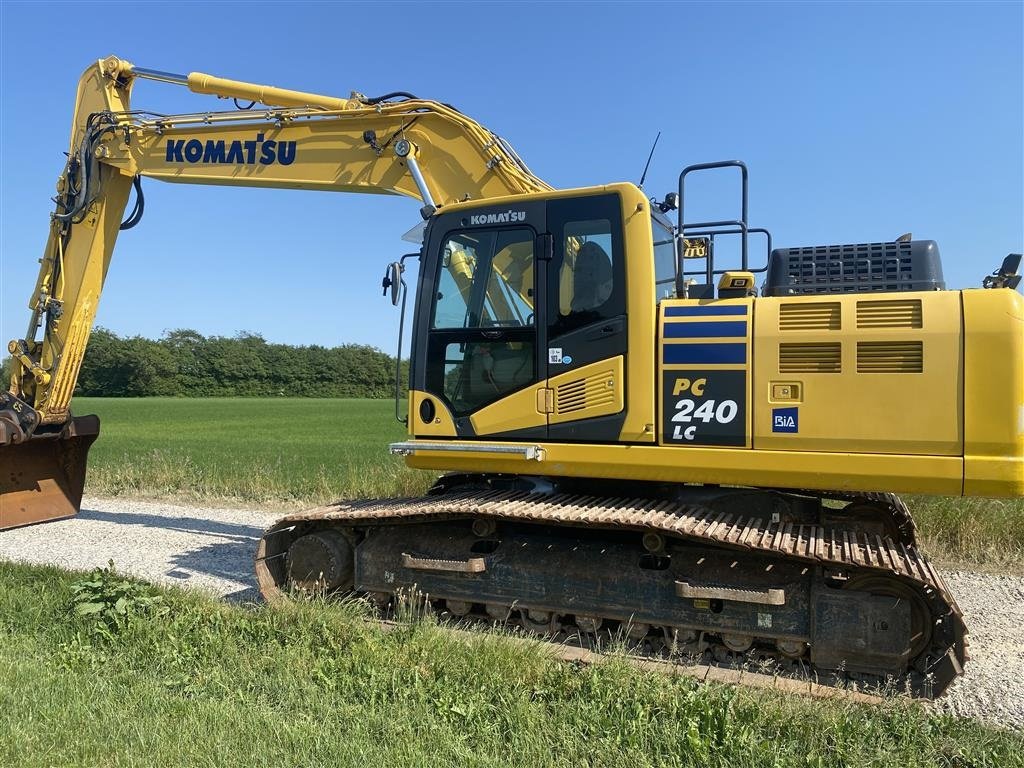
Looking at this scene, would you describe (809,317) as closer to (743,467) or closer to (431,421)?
(743,467)

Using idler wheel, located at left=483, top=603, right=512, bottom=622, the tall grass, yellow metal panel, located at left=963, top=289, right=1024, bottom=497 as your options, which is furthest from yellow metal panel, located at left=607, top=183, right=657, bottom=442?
the tall grass

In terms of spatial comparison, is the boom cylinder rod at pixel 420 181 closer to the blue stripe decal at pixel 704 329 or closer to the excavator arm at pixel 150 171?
the excavator arm at pixel 150 171

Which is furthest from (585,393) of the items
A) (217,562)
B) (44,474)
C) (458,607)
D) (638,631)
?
(44,474)

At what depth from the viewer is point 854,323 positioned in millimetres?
4363

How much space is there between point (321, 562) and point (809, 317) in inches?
157

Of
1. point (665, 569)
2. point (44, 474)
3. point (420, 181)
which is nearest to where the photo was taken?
point (665, 569)

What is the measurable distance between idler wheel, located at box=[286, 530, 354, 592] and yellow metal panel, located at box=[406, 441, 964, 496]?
125 centimetres

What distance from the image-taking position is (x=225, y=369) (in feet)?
259

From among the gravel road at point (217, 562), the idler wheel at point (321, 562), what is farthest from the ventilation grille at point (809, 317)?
the idler wheel at point (321, 562)

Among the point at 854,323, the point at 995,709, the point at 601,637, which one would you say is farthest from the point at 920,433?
A: the point at 601,637

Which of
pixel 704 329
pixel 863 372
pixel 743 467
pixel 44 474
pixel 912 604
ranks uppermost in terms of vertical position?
pixel 704 329

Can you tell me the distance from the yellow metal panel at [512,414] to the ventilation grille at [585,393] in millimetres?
148

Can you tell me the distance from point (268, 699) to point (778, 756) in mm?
2571

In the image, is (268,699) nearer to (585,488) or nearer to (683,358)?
(585,488)
